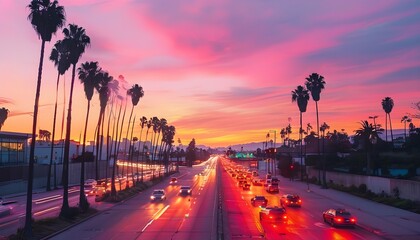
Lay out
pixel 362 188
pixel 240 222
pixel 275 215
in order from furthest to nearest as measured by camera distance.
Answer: pixel 362 188
pixel 240 222
pixel 275 215

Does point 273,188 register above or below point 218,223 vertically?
above

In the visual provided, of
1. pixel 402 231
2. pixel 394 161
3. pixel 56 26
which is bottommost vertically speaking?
pixel 402 231

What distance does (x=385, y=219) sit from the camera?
47.0 meters

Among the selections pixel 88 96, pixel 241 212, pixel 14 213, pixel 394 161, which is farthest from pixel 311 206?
pixel 394 161

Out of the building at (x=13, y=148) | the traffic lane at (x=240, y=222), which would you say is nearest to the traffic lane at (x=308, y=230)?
the traffic lane at (x=240, y=222)

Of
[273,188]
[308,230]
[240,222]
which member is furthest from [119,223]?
[273,188]

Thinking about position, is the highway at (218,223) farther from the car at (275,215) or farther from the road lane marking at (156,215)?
the car at (275,215)

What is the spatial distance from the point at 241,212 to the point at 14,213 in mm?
21910

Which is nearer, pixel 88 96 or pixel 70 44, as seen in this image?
pixel 70 44

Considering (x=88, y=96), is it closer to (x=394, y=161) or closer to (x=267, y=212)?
(x=267, y=212)

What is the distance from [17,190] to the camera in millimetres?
83500

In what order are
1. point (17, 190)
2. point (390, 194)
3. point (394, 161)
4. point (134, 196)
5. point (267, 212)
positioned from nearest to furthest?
point (267, 212)
point (390, 194)
point (134, 196)
point (17, 190)
point (394, 161)

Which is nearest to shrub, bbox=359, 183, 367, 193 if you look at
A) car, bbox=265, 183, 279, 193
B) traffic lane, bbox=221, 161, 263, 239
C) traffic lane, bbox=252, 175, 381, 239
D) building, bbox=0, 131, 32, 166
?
car, bbox=265, 183, 279, 193

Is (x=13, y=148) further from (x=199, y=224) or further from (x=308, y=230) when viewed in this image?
(x=308, y=230)
